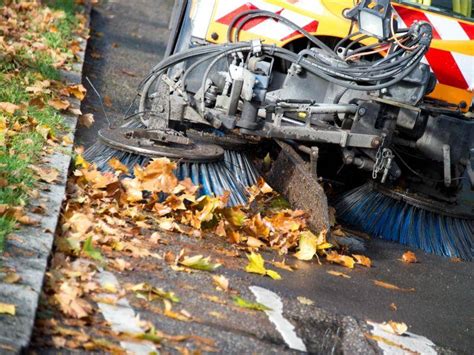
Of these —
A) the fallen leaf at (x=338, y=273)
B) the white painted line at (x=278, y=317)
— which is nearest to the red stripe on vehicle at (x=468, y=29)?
the fallen leaf at (x=338, y=273)

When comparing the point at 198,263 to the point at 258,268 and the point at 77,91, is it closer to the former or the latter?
the point at 258,268

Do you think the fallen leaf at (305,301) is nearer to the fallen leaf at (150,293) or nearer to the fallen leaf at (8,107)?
the fallen leaf at (150,293)

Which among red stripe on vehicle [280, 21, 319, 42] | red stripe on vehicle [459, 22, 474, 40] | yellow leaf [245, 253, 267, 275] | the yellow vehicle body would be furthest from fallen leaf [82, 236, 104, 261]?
red stripe on vehicle [459, 22, 474, 40]

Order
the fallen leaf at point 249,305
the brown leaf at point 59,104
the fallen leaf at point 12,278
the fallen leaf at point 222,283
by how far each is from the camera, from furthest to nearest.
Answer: the brown leaf at point 59,104 → the fallen leaf at point 222,283 → the fallen leaf at point 249,305 → the fallen leaf at point 12,278

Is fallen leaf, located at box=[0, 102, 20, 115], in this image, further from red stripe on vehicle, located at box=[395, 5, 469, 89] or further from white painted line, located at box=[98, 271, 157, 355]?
red stripe on vehicle, located at box=[395, 5, 469, 89]

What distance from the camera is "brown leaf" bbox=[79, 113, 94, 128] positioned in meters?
7.62

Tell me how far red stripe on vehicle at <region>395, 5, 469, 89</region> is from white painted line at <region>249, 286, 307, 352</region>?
2.52 metres

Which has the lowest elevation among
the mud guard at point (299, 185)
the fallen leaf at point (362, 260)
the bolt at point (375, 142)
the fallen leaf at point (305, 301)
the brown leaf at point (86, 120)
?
the fallen leaf at point (305, 301)

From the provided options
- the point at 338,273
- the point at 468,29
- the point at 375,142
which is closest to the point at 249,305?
the point at 338,273

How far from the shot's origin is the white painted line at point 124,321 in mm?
3961

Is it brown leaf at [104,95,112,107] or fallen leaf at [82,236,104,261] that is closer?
fallen leaf at [82,236,104,261]

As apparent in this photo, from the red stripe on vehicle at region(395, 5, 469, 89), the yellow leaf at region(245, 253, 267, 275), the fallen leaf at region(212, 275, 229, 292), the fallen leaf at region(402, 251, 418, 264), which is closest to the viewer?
the fallen leaf at region(212, 275, 229, 292)

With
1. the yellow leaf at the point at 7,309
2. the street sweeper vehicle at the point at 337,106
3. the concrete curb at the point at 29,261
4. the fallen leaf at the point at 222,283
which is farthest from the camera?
the street sweeper vehicle at the point at 337,106

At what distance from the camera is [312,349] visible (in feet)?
14.8
